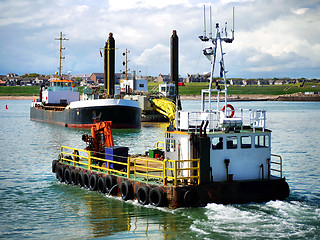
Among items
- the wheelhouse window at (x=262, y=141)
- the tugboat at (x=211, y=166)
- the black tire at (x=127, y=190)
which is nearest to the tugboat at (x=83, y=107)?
the black tire at (x=127, y=190)

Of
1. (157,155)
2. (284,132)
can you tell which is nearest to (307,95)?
(284,132)

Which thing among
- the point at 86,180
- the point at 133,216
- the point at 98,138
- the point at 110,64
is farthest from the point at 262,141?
the point at 110,64

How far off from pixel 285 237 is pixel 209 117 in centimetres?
601

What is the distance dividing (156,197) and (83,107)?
44.0 m

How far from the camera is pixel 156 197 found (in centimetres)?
1895

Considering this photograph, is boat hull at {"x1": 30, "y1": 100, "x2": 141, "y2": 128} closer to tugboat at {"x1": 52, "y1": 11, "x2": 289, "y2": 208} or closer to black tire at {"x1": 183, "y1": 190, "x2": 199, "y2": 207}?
tugboat at {"x1": 52, "y1": 11, "x2": 289, "y2": 208}

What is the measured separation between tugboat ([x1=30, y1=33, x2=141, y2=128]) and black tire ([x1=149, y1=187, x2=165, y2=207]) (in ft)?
92.2

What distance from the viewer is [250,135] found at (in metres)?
19.8

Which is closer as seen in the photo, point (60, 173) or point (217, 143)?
point (217, 143)

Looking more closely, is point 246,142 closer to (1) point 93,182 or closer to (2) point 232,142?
(2) point 232,142

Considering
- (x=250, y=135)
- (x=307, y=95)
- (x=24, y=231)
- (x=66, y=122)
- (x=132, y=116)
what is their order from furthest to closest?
(x=307, y=95) → (x=66, y=122) → (x=132, y=116) → (x=250, y=135) → (x=24, y=231)

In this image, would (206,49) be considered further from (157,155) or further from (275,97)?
(275,97)

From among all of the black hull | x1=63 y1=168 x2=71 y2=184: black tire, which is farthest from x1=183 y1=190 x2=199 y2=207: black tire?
the black hull

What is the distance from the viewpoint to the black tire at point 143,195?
19.3 metres
